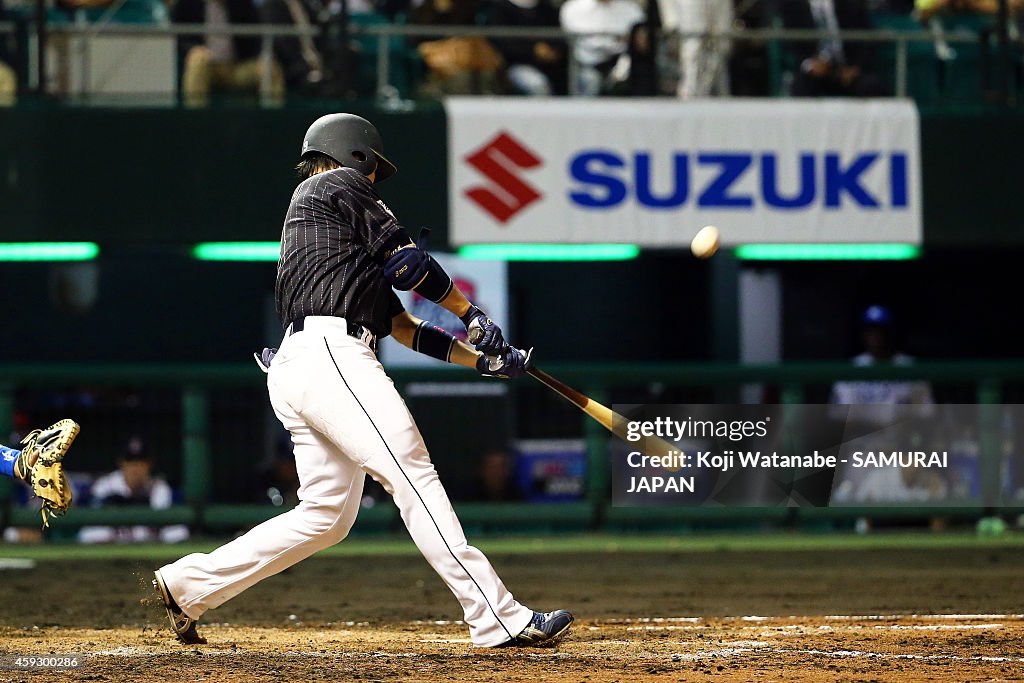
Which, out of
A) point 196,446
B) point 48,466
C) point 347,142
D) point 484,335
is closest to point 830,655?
point 484,335

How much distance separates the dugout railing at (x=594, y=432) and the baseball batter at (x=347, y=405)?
5368 millimetres

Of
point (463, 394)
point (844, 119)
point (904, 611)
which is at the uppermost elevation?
point (844, 119)

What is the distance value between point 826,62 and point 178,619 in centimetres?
782

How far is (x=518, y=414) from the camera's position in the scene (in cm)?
1114

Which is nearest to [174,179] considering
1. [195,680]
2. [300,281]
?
[300,281]

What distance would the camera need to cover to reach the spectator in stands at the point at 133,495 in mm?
10906

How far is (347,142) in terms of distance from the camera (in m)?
5.66

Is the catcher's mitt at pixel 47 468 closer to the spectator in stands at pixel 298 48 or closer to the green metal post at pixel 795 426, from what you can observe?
the spectator in stands at pixel 298 48

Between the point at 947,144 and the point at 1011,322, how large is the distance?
2793 mm

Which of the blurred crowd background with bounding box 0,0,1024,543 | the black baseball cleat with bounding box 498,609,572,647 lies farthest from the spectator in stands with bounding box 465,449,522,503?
the black baseball cleat with bounding box 498,609,572,647

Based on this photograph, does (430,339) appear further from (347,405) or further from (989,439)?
(989,439)

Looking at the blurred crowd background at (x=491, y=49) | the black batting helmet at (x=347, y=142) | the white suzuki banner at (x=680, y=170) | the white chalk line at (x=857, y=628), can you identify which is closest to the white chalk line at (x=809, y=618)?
the white chalk line at (x=857, y=628)

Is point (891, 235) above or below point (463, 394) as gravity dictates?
above

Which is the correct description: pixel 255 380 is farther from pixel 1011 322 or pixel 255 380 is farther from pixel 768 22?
pixel 1011 322
